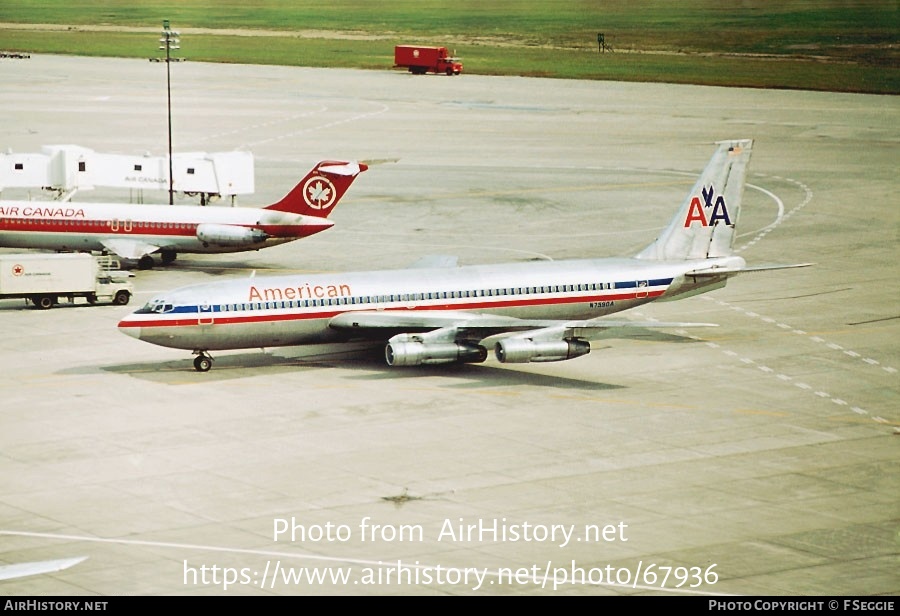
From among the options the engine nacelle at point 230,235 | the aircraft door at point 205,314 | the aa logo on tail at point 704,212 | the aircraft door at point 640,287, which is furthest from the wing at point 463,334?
the engine nacelle at point 230,235

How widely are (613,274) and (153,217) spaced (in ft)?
101

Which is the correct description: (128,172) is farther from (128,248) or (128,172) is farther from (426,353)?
(426,353)

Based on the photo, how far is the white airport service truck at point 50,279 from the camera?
79.9m

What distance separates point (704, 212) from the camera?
76.2 metres

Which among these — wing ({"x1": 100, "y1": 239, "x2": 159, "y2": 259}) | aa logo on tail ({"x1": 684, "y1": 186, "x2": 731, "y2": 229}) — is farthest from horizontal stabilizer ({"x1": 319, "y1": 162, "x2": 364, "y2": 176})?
aa logo on tail ({"x1": 684, "y1": 186, "x2": 731, "y2": 229})

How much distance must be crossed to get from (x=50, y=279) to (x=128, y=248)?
10.7 meters

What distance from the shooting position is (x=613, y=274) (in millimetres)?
73375

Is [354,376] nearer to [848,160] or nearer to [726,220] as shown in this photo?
[726,220]

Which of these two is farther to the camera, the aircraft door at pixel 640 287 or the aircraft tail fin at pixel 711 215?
the aircraft tail fin at pixel 711 215

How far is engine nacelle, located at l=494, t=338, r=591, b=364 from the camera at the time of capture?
66938 millimetres

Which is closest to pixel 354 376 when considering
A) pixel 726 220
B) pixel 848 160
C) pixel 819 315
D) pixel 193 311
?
pixel 193 311

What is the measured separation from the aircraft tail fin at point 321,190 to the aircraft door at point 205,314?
24.2m

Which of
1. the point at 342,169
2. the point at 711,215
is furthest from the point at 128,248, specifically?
the point at 711,215

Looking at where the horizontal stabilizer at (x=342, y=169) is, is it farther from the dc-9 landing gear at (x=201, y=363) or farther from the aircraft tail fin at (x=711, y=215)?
the dc-9 landing gear at (x=201, y=363)
